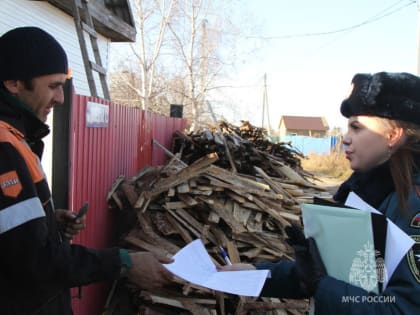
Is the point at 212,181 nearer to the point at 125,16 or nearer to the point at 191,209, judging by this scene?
the point at 191,209

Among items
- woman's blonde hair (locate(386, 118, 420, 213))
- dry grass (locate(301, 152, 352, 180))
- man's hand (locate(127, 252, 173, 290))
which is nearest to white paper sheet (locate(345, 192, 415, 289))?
woman's blonde hair (locate(386, 118, 420, 213))

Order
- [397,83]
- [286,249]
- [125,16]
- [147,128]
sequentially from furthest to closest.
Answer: [125,16] < [147,128] < [286,249] < [397,83]

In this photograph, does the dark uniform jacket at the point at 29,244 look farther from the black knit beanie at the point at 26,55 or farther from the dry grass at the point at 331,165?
the dry grass at the point at 331,165

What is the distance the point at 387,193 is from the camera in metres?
1.51

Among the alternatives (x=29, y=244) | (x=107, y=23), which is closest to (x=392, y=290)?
(x=29, y=244)

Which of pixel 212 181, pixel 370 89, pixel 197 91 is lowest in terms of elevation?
pixel 212 181

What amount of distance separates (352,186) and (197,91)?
24.1 m

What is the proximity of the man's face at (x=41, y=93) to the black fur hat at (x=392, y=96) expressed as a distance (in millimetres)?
1536

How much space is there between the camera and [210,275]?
1.91 m

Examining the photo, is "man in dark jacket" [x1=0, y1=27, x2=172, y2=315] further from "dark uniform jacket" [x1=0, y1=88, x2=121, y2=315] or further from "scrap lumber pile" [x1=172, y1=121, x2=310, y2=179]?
"scrap lumber pile" [x1=172, y1=121, x2=310, y2=179]

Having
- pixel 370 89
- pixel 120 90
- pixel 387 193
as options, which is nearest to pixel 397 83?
pixel 370 89

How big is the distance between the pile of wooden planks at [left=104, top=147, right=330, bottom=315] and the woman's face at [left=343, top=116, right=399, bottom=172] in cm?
276

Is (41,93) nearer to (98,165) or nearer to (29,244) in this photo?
(29,244)

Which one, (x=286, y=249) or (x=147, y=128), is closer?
(x=286, y=249)
